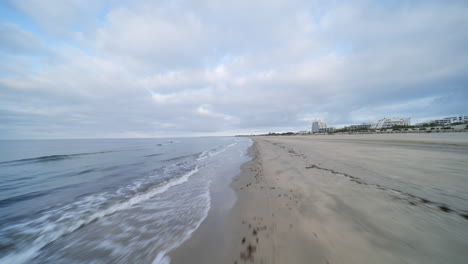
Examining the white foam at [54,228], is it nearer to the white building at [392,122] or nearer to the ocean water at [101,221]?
the ocean water at [101,221]

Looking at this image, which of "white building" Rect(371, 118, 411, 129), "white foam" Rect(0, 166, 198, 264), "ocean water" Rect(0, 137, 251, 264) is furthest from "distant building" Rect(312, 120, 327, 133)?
"white foam" Rect(0, 166, 198, 264)

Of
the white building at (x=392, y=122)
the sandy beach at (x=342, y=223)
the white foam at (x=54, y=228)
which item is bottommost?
the white foam at (x=54, y=228)

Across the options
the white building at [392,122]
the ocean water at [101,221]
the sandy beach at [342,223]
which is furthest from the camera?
the white building at [392,122]

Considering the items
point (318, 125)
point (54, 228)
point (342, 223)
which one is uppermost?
point (318, 125)

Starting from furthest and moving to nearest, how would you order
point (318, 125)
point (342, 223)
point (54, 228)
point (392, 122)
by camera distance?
point (318, 125)
point (392, 122)
point (54, 228)
point (342, 223)

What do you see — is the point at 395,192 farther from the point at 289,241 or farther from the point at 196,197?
the point at 196,197

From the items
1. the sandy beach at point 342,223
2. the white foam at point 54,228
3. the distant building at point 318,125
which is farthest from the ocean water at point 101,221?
the distant building at point 318,125

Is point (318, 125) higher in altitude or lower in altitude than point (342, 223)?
higher

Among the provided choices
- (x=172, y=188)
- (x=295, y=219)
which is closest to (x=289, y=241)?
(x=295, y=219)

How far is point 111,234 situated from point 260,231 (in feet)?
11.8

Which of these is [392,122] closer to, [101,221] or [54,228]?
[101,221]

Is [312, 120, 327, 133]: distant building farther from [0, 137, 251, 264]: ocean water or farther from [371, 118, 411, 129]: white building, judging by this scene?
[0, 137, 251, 264]: ocean water

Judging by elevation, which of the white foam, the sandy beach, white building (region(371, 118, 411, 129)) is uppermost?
white building (region(371, 118, 411, 129))

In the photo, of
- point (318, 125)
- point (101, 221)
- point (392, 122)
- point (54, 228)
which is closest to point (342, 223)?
point (101, 221)
